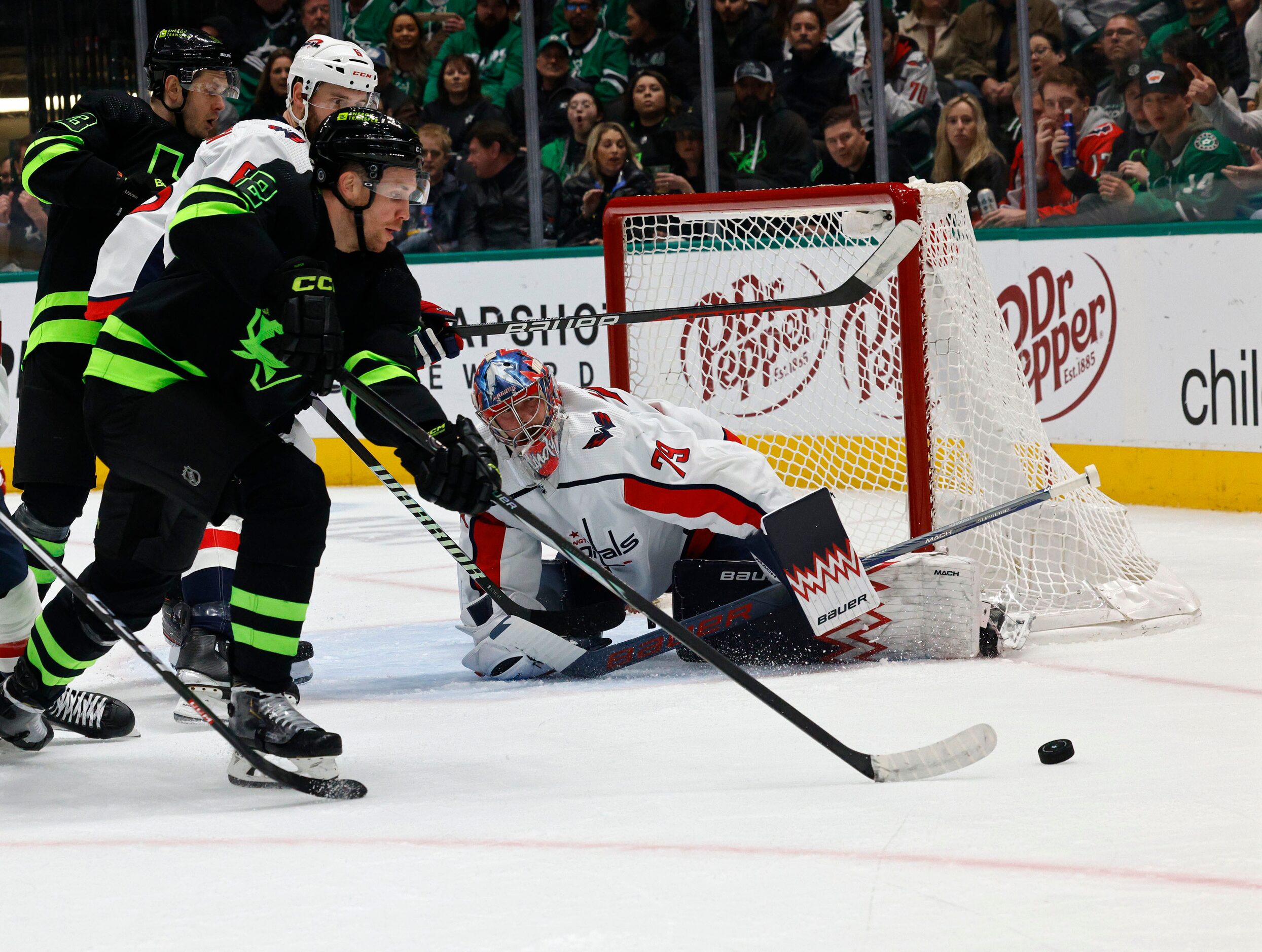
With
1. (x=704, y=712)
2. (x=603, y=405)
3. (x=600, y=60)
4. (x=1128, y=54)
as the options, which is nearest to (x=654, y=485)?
(x=603, y=405)

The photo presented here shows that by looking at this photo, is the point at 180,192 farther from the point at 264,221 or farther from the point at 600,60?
the point at 600,60

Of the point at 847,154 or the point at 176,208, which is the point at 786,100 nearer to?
the point at 847,154

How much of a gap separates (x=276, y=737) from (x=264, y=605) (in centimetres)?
18

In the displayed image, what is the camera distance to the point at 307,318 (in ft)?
7.14

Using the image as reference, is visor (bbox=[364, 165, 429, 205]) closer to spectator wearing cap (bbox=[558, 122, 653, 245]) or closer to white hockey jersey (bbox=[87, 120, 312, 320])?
white hockey jersey (bbox=[87, 120, 312, 320])

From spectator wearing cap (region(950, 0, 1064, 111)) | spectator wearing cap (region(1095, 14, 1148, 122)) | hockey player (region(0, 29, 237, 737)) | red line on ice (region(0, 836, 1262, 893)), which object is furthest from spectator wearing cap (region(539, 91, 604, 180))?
red line on ice (region(0, 836, 1262, 893))

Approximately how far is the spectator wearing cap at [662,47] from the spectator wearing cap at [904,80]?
73 cm

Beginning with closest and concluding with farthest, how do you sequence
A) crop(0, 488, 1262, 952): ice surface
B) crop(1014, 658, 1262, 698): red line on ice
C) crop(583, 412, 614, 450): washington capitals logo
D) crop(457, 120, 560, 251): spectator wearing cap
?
crop(0, 488, 1262, 952): ice surface < crop(1014, 658, 1262, 698): red line on ice < crop(583, 412, 614, 450): washington capitals logo < crop(457, 120, 560, 251): spectator wearing cap

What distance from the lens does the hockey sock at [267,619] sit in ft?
7.54

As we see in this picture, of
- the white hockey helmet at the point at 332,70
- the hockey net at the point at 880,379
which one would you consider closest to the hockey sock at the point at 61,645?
the white hockey helmet at the point at 332,70

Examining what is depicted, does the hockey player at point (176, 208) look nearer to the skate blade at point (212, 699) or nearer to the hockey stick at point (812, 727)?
the skate blade at point (212, 699)

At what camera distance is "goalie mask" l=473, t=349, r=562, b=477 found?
3.07 meters

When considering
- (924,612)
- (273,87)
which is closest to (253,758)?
(924,612)

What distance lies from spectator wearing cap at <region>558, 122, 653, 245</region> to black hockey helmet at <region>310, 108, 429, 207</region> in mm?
4313
